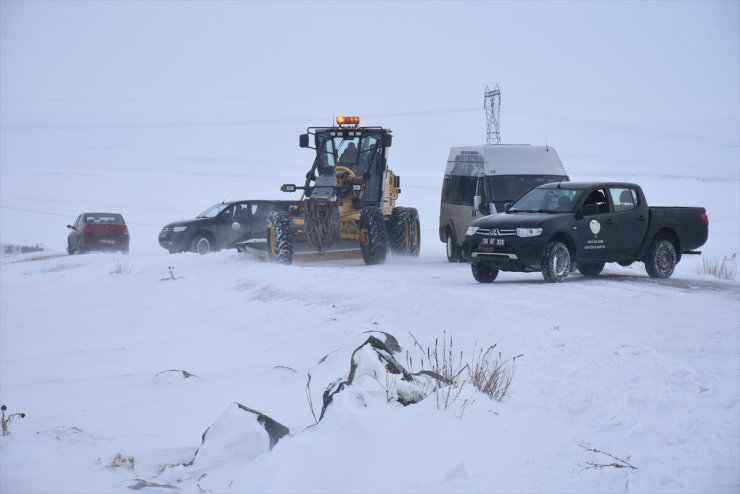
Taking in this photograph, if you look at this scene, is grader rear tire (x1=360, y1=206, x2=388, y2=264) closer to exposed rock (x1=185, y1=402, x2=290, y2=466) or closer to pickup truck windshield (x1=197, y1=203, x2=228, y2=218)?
pickup truck windshield (x1=197, y1=203, x2=228, y2=218)

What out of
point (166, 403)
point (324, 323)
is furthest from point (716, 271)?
point (166, 403)

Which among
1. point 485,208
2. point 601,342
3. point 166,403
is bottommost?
point 166,403

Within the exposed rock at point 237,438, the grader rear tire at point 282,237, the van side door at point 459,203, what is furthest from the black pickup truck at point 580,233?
the exposed rock at point 237,438

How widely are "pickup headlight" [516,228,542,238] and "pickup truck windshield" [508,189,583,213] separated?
102cm

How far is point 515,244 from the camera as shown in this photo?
1538cm

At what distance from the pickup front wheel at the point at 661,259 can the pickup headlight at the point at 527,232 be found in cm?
302

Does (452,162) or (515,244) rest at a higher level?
(452,162)

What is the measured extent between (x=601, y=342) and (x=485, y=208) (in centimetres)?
1028

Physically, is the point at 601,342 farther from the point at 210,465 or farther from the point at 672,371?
the point at 210,465

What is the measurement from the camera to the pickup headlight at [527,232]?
1530cm

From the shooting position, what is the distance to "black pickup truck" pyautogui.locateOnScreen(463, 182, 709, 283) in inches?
610

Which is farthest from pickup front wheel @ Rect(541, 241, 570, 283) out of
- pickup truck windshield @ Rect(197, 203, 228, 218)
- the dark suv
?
pickup truck windshield @ Rect(197, 203, 228, 218)

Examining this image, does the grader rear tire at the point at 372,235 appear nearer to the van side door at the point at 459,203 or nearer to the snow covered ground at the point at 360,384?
the snow covered ground at the point at 360,384

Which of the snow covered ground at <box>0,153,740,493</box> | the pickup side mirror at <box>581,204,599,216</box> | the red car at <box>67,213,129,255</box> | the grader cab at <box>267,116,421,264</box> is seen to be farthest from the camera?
the red car at <box>67,213,129,255</box>
